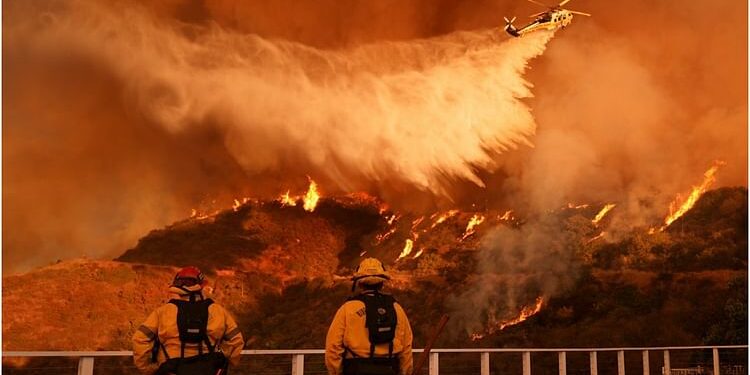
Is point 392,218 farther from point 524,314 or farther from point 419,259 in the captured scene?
point 524,314

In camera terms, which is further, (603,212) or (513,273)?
(603,212)

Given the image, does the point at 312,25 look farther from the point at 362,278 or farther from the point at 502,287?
the point at 362,278

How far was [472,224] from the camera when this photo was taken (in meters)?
26.4

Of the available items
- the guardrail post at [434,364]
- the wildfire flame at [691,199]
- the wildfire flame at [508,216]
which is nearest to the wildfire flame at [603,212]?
the wildfire flame at [691,199]

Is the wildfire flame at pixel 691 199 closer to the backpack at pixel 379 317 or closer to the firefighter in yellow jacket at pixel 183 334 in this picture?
the backpack at pixel 379 317

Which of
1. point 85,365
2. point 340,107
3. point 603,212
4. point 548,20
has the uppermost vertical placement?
point 548,20

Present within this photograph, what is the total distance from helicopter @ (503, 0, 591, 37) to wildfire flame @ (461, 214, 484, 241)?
5.64 metres

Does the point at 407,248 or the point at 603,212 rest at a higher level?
the point at 603,212

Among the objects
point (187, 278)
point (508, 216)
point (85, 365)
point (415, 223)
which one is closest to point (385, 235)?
point (415, 223)

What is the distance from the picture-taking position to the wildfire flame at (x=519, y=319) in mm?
25938

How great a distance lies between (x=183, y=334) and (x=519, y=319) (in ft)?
68.8

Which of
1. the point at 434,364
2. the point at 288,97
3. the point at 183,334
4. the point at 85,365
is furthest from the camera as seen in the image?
the point at 288,97

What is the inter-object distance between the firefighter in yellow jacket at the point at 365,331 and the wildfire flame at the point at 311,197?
18.6 metres

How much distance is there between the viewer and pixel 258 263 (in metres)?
24.8
